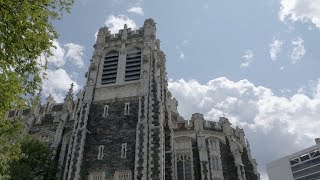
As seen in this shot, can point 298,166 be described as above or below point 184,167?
above

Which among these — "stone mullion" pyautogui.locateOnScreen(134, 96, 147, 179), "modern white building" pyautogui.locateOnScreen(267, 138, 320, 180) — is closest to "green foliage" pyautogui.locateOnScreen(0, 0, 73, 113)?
"stone mullion" pyautogui.locateOnScreen(134, 96, 147, 179)

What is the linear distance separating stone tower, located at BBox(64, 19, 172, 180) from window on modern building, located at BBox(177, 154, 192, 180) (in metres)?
3.69

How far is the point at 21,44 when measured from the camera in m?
13.3

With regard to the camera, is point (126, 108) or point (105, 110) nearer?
point (126, 108)

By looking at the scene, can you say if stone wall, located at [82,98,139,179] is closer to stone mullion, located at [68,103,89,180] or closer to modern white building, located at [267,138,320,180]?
stone mullion, located at [68,103,89,180]

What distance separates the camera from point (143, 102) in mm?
33938

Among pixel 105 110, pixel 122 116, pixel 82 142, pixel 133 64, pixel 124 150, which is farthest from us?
pixel 133 64

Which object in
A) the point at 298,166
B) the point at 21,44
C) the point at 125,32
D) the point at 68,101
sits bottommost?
the point at 21,44

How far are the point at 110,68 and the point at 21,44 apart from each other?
25.7 meters

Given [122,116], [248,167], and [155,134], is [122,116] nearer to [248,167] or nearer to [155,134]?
[155,134]

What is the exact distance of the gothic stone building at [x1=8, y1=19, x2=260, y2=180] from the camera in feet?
99.8

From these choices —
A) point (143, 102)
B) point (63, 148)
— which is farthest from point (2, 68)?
point (63, 148)

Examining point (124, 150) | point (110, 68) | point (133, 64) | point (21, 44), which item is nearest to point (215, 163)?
point (124, 150)

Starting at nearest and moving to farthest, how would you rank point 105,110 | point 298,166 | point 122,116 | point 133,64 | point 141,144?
point 141,144, point 122,116, point 105,110, point 133,64, point 298,166
